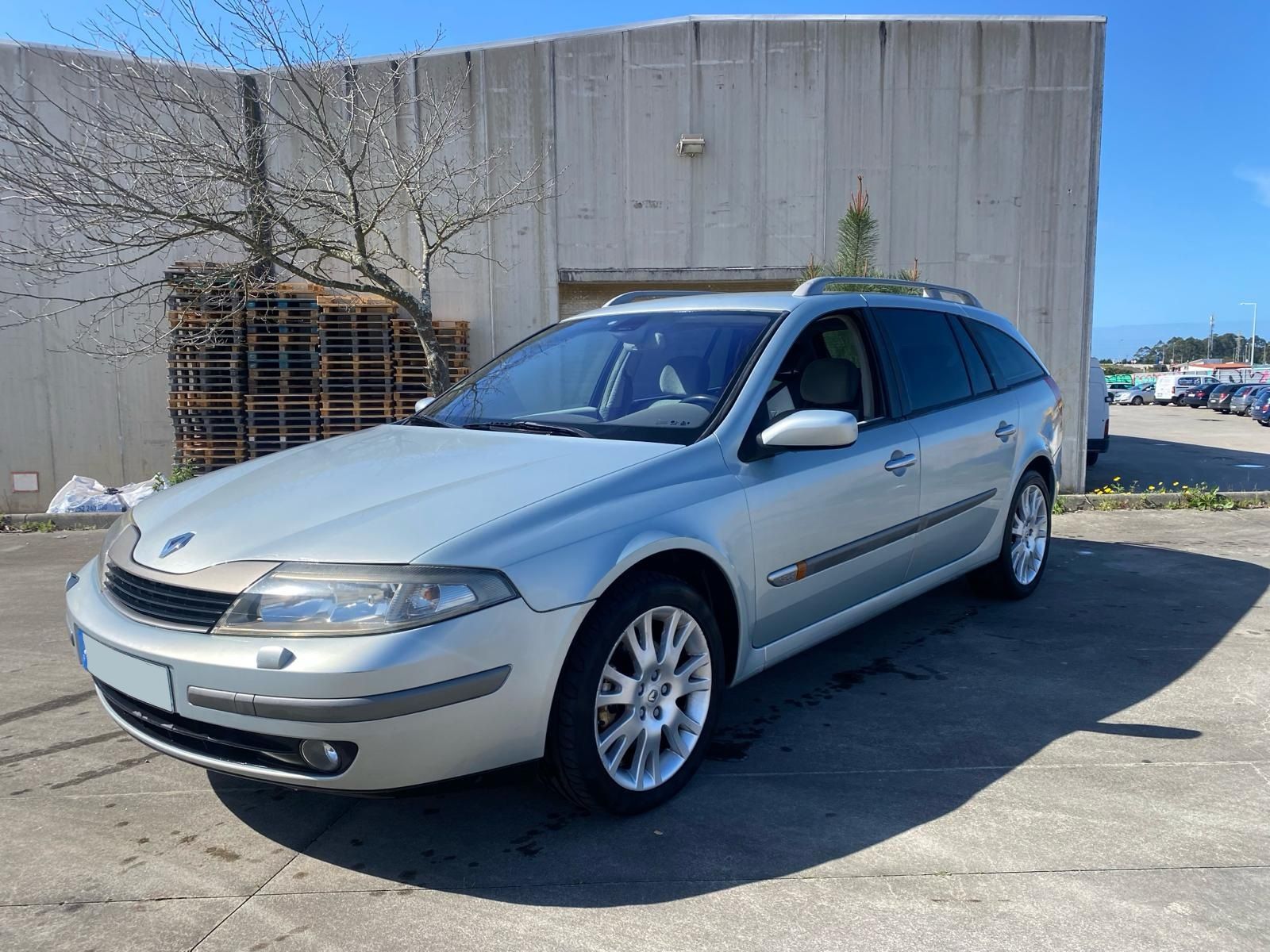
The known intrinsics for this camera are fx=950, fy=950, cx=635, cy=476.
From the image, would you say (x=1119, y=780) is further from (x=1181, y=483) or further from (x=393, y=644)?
(x=1181, y=483)

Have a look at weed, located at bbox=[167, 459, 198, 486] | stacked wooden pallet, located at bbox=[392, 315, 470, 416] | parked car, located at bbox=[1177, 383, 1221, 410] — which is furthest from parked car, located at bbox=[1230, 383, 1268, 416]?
weed, located at bbox=[167, 459, 198, 486]

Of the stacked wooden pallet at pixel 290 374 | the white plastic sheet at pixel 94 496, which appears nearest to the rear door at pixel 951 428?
the stacked wooden pallet at pixel 290 374

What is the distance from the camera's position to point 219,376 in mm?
10117

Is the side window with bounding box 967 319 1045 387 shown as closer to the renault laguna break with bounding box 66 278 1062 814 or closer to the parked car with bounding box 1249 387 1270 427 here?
the renault laguna break with bounding box 66 278 1062 814

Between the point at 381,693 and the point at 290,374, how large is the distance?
8.48 m

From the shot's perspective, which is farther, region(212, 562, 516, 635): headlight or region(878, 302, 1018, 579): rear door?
region(878, 302, 1018, 579): rear door

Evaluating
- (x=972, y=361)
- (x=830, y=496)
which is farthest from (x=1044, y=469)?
(x=830, y=496)

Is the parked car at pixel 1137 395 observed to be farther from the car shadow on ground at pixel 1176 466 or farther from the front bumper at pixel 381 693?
the front bumper at pixel 381 693

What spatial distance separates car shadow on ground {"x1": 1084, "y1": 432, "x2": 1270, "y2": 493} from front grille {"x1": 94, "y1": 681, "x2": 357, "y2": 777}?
10.4m

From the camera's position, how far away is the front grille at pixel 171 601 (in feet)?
8.13

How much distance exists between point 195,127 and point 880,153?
7135 millimetres

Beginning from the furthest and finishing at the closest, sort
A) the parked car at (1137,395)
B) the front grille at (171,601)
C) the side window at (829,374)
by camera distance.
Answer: the parked car at (1137,395)
the side window at (829,374)
the front grille at (171,601)

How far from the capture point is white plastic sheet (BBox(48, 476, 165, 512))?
9.66 m

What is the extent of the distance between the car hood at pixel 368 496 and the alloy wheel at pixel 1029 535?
287cm
